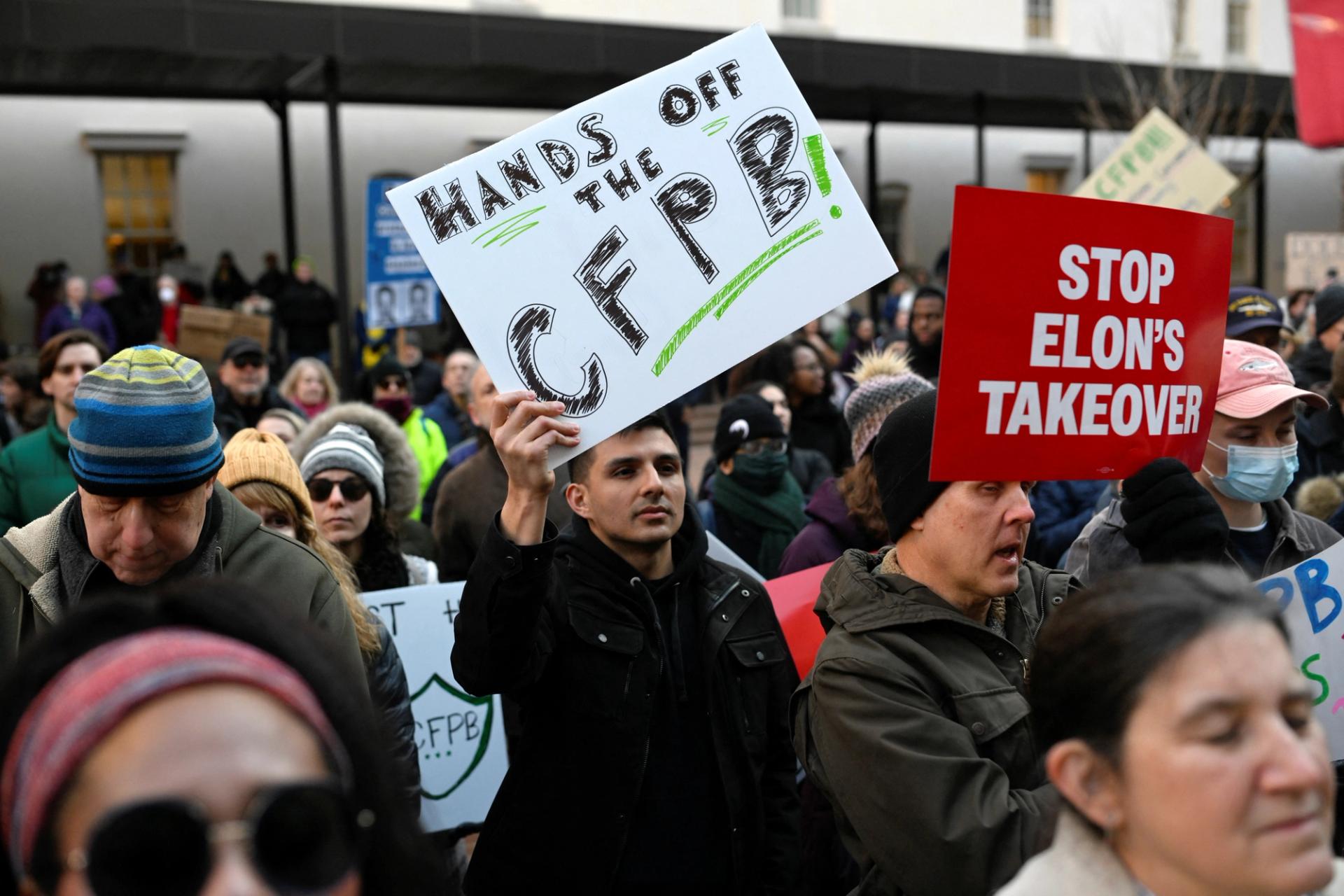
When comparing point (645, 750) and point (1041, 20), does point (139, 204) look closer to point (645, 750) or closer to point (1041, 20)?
point (1041, 20)

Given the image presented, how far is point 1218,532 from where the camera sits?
265cm

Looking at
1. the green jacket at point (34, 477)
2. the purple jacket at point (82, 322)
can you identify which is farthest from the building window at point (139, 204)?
the green jacket at point (34, 477)

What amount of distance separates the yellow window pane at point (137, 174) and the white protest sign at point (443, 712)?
17.7 m

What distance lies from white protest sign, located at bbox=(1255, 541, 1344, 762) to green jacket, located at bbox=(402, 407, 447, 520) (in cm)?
483

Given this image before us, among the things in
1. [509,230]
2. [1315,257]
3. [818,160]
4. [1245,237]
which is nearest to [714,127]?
[818,160]

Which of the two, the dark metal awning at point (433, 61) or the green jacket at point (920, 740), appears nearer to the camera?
the green jacket at point (920, 740)

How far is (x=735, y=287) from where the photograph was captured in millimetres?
2945

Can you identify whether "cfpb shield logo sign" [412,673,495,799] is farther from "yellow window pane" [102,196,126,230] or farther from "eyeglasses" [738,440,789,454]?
"yellow window pane" [102,196,126,230]

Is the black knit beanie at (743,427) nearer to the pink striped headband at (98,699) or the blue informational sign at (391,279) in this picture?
the blue informational sign at (391,279)

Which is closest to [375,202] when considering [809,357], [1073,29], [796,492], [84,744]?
[809,357]

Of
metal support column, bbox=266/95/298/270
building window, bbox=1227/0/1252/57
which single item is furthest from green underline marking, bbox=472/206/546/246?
building window, bbox=1227/0/1252/57

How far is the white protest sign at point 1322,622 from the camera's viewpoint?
3.08 metres

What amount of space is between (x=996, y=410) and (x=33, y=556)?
184 cm

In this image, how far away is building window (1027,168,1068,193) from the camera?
85.8ft
